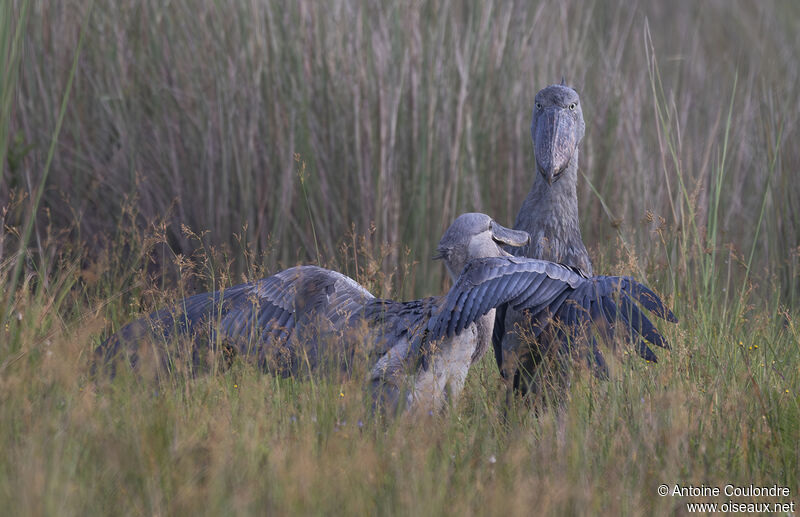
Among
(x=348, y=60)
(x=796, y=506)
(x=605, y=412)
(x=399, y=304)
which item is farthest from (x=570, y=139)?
(x=348, y=60)

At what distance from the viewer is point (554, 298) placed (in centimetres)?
280

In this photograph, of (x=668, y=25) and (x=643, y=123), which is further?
(x=668, y=25)

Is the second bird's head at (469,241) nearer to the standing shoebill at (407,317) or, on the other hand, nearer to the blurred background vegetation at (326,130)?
the standing shoebill at (407,317)

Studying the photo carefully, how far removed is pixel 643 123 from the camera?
555 centimetres

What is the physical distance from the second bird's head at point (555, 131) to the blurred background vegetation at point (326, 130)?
1267 millimetres

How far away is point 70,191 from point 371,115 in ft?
5.94

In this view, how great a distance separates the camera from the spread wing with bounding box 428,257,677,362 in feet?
8.46

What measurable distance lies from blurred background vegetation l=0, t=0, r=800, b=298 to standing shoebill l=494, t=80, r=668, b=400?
1243 mm

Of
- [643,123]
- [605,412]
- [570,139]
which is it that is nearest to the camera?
[605,412]

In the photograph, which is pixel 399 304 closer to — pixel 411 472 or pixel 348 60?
pixel 411 472

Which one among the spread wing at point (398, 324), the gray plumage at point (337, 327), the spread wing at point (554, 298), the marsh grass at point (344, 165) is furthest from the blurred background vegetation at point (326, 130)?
the spread wing at point (554, 298)

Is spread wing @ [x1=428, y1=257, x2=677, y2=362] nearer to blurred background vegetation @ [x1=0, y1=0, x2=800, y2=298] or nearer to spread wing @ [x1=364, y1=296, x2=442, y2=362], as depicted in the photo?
spread wing @ [x1=364, y1=296, x2=442, y2=362]

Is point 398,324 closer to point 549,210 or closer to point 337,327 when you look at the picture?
point 337,327

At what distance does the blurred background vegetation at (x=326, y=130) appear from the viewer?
4.66 metres
